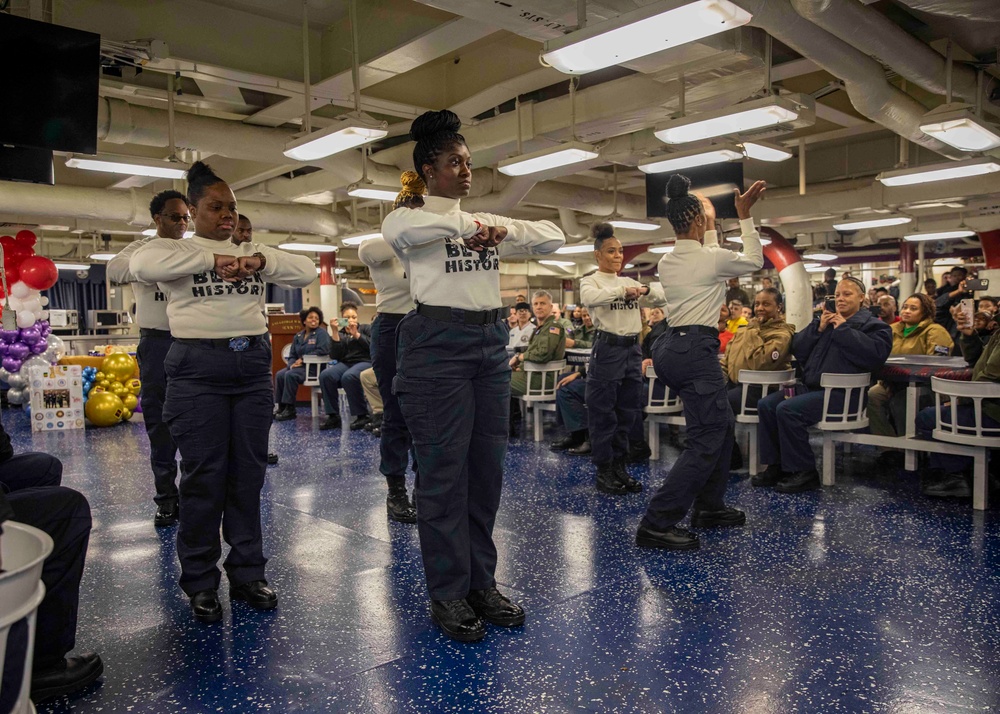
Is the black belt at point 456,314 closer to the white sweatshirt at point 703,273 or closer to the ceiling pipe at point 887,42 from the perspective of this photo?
→ the white sweatshirt at point 703,273

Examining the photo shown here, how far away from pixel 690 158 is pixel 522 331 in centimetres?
243

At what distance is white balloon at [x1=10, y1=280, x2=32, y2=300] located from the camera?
7.74m

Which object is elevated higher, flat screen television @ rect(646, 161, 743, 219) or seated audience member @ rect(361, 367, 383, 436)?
flat screen television @ rect(646, 161, 743, 219)

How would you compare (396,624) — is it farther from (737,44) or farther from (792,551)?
(737,44)

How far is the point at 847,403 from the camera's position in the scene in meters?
4.45

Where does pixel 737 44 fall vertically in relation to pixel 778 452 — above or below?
above

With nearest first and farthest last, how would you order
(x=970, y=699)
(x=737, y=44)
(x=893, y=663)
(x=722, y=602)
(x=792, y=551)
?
A: (x=970, y=699) → (x=893, y=663) → (x=722, y=602) → (x=792, y=551) → (x=737, y=44)

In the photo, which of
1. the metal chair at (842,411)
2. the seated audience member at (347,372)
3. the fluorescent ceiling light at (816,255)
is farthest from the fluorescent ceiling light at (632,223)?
the metal chair at (842,411)

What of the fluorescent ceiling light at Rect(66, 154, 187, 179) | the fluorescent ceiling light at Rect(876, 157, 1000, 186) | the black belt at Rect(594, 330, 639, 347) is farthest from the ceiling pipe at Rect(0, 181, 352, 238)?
the fluorescent ceiling light at Rect(876, 157, 1000, 186)

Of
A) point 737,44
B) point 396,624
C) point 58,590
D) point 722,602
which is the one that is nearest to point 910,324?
point 737,44

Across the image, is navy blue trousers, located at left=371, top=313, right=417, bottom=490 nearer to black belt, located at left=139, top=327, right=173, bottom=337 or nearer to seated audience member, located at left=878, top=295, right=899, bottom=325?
black belt, located at left=139, top=327, right=173, bottom=337

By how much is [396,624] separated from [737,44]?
4499 millimetres

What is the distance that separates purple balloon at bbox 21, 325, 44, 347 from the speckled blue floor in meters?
5.63

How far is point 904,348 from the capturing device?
5.62 metres
